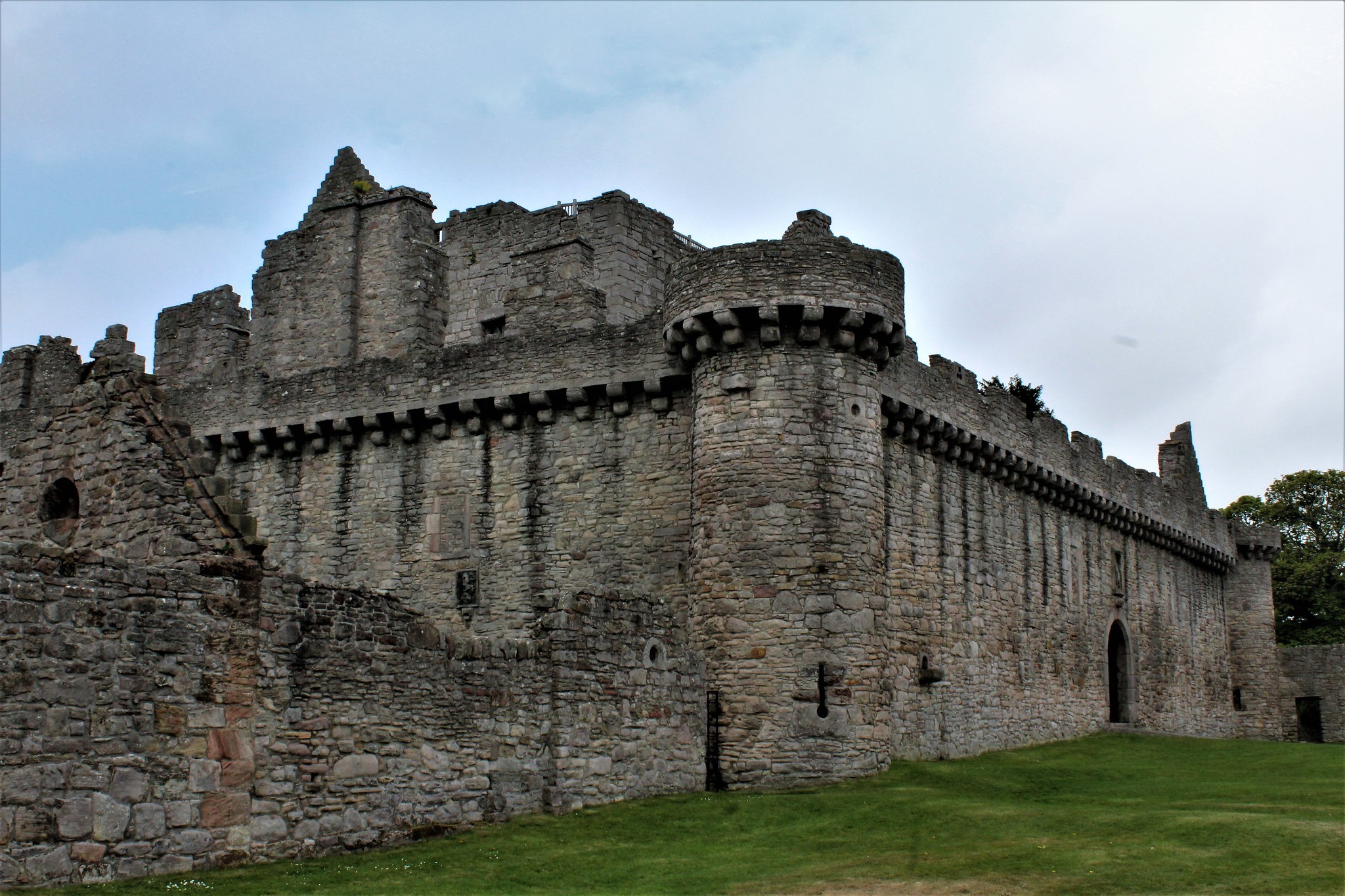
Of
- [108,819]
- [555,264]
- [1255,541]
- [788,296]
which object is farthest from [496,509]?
[1255,541]

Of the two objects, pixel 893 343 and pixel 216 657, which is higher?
pixel 893 343

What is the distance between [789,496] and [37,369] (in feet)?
65.9

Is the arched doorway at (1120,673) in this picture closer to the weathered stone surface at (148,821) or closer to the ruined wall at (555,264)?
the ruined wall at (555,264)

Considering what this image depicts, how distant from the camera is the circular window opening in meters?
14.2

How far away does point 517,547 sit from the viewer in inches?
897

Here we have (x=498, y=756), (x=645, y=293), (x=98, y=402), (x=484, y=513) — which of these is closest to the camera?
(x=98, y=402)

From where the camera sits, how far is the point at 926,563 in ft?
78.1

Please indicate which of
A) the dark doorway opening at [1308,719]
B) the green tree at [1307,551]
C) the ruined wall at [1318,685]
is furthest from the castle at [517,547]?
the green tree at [1307,551]

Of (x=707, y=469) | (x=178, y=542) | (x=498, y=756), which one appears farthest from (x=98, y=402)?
(x=707, y=469)

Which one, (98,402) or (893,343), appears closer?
(98,402)

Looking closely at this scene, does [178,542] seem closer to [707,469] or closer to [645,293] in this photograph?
[707,469]

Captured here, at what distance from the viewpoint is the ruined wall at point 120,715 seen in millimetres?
11023

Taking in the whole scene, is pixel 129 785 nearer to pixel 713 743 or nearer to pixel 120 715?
pixel 120 715

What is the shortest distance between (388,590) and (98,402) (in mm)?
10483
